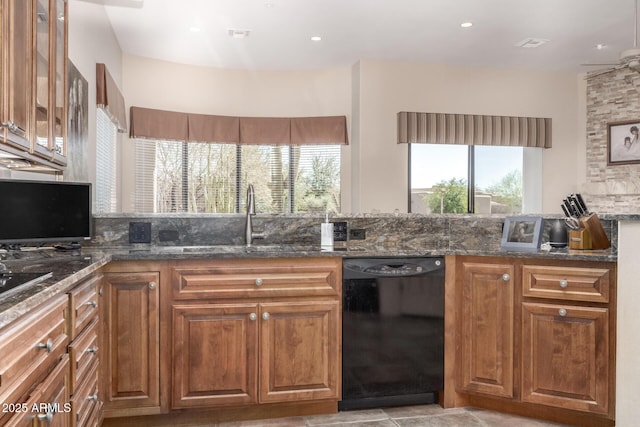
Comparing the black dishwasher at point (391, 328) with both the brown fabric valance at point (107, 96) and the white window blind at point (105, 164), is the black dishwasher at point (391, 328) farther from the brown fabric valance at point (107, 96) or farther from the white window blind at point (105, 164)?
the brown fabric valance at point (107, 96)

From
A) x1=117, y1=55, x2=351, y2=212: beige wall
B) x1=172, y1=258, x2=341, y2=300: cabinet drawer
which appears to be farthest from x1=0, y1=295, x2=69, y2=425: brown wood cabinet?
x1=117, y1=55, x2=351, y2=212: beige wall

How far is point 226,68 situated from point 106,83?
2.54m

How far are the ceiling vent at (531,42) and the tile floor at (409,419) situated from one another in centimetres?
397

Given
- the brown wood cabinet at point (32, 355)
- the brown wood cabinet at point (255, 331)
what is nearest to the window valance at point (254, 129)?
the brown wood cabinet at point (255, 331)

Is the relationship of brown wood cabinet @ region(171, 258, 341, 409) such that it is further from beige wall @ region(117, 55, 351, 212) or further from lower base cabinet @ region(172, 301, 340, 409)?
beige wall @ region(117, 55, 351, 212)

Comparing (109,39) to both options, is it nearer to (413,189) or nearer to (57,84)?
(57,84)

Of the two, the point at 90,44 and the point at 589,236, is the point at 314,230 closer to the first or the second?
the point at 589,236

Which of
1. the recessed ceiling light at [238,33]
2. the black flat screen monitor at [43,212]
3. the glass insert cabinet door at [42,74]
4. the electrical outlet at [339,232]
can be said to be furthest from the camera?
the recessed ceiling light at [238,33]

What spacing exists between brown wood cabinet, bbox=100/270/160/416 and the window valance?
153 inches

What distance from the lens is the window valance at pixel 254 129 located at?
19.6 feet

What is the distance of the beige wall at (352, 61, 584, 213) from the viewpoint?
592 centimetres

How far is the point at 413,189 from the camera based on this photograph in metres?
6.20

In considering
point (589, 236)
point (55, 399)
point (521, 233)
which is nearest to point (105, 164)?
point (55, 399)

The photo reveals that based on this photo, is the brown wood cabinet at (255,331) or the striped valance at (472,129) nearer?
the brown wood cabinet at (255,331)
